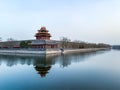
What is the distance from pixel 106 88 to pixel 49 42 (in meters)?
32.4

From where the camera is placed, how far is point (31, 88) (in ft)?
27.4

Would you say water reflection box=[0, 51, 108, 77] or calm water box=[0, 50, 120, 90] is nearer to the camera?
calm water box=[0, 50, 120, 90]

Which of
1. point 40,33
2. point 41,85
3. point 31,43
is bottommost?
point 41,85

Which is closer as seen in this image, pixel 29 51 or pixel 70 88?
pixel 70 88

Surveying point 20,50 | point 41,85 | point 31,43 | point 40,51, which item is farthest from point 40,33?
point 41,85

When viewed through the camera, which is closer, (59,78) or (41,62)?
(59,78)

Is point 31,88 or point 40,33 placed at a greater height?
point 40,33

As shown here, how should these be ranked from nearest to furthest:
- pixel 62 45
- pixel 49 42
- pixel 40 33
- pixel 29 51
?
1. pixel 29 51
2. pixel 49 42
3. pixel 40 33
4. pixel 62 45

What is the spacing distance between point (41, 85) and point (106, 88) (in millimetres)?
3685

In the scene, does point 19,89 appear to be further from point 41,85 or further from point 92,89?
point 92,89

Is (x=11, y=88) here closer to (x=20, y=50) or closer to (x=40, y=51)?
(x=40, y=51)

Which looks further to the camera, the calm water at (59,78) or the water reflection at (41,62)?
the water reflection at (41,62)

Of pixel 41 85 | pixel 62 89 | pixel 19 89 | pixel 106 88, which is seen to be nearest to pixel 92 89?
pixel 106 88

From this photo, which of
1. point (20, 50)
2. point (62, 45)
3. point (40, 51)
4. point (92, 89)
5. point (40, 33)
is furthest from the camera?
point (62, 45)
